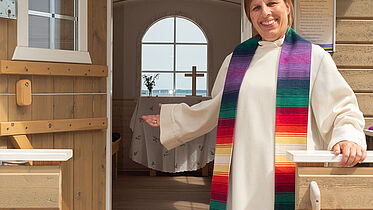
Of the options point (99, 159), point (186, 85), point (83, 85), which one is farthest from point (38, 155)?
point (186, 85)

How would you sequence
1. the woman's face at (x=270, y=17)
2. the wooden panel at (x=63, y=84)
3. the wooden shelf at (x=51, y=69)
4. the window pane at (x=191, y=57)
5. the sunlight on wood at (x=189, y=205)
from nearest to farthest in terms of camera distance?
the woman's face at (x=270, y=17)
the wooden shelf at (x=51, y=69)
the wooden panel at (x=63, y=84)
the sunlight on wood at (x=189, y=205)
the window pane at (x=191, y=57)

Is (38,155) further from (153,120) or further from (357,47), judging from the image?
(357,47)

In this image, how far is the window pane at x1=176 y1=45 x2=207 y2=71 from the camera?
24.7 feet

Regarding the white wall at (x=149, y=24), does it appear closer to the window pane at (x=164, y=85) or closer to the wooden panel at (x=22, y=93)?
the window pane at (x=164, y=85)

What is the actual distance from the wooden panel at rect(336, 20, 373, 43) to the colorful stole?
1.37 meters

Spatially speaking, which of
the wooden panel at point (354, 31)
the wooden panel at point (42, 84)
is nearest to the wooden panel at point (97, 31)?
the wooden panel at point (42, 84)

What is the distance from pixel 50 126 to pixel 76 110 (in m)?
0.24

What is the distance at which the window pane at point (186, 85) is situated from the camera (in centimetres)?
762

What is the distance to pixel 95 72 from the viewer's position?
10.00ft

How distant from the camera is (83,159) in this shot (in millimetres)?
3062

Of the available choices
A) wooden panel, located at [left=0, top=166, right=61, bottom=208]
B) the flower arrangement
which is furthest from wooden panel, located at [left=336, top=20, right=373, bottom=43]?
the flower arrangement

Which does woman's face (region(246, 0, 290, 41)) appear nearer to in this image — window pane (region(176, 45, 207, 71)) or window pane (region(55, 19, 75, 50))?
window pane (region(55, 19, 75, 50))

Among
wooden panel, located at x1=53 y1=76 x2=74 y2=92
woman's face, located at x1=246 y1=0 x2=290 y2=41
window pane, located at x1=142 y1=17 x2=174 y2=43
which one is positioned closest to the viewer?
woman's face, located at x1=246 y1=0 x2=290 y2=41

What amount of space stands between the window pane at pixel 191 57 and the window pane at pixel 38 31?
4.77 m
